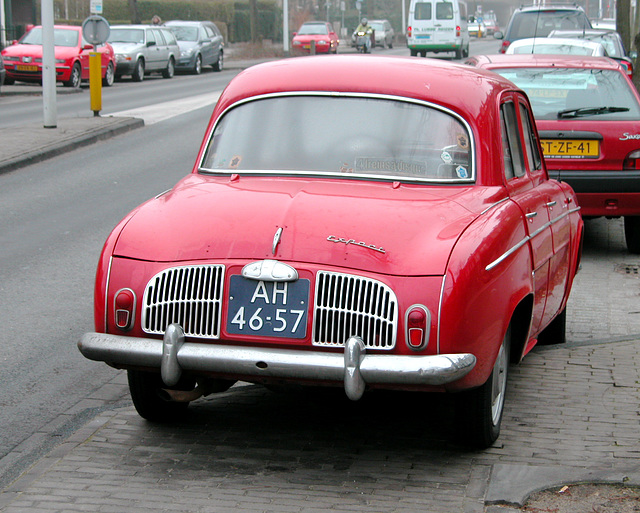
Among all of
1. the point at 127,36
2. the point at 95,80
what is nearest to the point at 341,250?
the point at 95,80

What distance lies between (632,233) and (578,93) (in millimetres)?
1452

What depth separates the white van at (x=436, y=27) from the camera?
1944 inches

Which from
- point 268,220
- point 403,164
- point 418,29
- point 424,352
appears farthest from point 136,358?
point 418,29

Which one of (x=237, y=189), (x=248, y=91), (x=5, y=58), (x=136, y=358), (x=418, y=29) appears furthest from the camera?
(x=418, y=29)

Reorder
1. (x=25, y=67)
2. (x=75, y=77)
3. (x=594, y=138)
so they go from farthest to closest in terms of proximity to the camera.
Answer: (x=75, y=77) < (x=25, y=67) < (x=594, y=138)

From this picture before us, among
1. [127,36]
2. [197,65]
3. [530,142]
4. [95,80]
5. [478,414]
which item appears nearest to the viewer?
[478,414]

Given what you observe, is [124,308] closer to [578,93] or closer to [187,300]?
[187,300]

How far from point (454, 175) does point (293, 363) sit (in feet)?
4.76

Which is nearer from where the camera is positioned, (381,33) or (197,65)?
(197,65)

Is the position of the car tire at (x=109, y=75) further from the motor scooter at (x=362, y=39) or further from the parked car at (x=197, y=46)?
the motor scooter at (x=362, y=39)

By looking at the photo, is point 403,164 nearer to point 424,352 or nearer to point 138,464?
point 424,352

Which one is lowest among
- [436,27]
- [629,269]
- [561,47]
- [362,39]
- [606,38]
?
[629,269]

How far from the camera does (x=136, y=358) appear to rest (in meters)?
4.34

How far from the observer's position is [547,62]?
9.93 m
